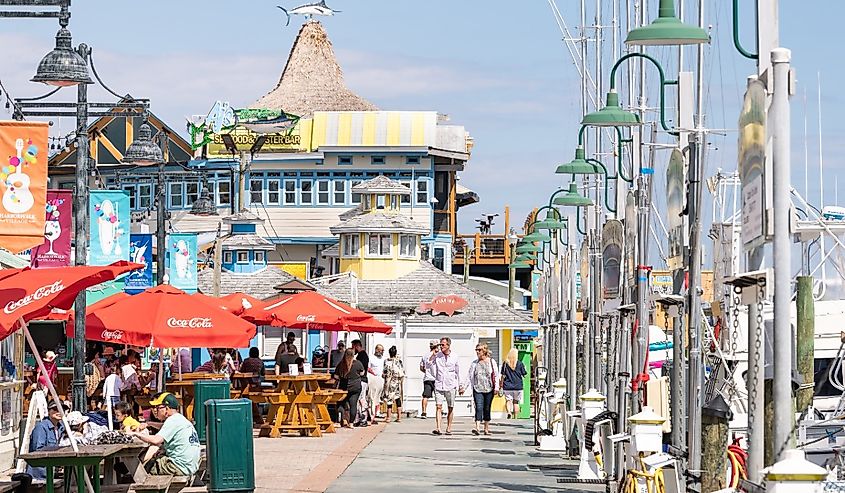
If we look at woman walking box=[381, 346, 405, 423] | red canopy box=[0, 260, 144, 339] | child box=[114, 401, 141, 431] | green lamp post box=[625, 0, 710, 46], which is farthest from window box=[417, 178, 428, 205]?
green lamp post box=[625, 0, 710, 46]

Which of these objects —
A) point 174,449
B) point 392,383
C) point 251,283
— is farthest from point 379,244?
point 174,449

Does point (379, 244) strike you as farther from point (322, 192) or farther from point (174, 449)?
point (174, 449)

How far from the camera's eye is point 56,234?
29156 mm

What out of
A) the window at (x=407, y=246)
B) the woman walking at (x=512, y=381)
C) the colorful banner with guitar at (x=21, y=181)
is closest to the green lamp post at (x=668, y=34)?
the colorful banner with guitar at (x=21, y=181)

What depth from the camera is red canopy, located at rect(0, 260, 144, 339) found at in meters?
14.5

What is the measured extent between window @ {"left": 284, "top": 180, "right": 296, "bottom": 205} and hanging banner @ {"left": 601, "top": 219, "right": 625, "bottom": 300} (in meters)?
60.4

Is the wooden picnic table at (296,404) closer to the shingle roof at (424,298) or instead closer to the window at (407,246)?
the shingle roof at (424,298)

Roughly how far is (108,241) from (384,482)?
1073cm

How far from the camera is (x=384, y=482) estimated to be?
21203 mm

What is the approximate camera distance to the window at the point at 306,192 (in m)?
79.9

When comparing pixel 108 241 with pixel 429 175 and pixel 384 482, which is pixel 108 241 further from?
pixel 429 175

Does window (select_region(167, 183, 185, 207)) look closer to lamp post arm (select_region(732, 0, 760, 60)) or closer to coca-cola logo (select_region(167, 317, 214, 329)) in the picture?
coca-cola logo (select_region(167, 317, 214, 329))

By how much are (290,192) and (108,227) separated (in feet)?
165

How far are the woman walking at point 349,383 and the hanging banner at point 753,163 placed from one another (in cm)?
2391
